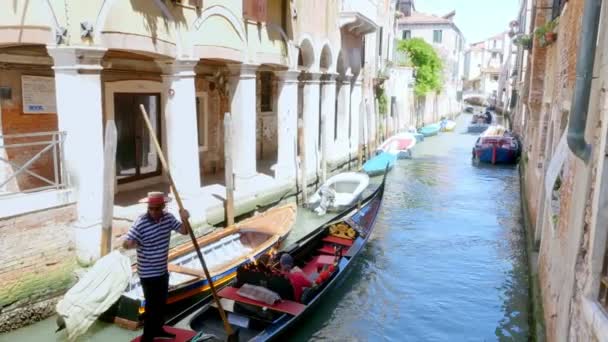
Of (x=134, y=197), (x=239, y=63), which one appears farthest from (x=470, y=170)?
(x=134, y=197)

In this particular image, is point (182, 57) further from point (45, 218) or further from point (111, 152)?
point (45, 218)

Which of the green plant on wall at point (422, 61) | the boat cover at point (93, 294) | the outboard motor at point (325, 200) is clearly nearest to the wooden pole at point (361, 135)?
the outboard motor at point (325, 200)

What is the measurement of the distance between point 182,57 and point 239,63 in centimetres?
170

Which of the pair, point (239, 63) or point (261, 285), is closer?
point (261, 285)

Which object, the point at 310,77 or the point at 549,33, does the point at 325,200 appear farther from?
the point at 549,33

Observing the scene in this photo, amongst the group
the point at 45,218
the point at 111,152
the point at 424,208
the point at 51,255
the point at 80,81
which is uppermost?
the point at 80,81

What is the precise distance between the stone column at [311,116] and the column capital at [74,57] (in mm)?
6710

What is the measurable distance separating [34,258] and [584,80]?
505 cm

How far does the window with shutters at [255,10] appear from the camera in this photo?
8461 mm

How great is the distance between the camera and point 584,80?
3240 mm

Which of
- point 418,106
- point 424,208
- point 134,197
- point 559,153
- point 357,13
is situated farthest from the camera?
point 418,106

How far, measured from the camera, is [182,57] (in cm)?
707

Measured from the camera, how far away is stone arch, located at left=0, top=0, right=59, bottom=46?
5262 mm

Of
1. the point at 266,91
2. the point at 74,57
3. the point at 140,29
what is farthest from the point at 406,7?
the point at 74,57
